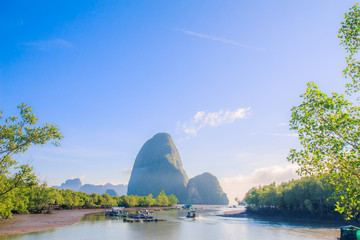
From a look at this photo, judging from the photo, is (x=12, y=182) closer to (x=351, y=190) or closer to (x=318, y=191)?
(x=351, y=190)

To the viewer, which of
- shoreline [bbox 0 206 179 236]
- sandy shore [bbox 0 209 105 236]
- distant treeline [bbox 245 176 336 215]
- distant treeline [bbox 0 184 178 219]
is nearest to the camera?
shoreline [bbox 0 206 179 236]

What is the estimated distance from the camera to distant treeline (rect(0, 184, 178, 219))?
5488 cm

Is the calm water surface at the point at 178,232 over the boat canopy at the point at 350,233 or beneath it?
beneath

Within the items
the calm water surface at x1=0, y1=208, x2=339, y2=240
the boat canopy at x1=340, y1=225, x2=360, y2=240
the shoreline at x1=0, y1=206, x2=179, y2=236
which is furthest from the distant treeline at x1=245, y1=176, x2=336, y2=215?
the shoreline at x1=0, y1=206, x2=179, y2=236

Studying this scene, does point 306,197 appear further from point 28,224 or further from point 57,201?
point 57,201

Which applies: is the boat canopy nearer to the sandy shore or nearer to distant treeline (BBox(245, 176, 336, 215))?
distant treeline (BBox(245, 176, 336, 215))

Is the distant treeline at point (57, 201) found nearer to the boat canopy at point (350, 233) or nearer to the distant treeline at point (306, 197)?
the boat canopy at point (350, 233)

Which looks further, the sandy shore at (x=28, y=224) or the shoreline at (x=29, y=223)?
the sandy shore at (x=28, y=224)

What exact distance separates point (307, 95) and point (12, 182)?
23809 millimetres

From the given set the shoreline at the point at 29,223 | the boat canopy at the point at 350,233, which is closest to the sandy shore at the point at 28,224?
the shoreline at the point at 29,223

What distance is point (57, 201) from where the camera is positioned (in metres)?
100

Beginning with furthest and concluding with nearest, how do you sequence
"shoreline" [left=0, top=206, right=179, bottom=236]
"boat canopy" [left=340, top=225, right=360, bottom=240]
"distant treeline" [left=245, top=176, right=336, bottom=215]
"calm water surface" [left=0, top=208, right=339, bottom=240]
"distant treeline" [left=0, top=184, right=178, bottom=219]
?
"distant treeline" [left=245, top=176, right=336, bottom=215] < "distant treeline" [left=0, top=184, right=178, bottom=219] < "shoreline" [left=0, top=206, right=179, bottom=236] < "calm water surface" [left=0, top=208, right=339, bottom=240] < "boat canopy" [left=340, top=225, right=360, bottom=240]

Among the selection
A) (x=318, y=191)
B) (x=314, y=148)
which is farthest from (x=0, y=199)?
(x=318, y=191)

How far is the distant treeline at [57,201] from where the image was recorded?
54.9m
